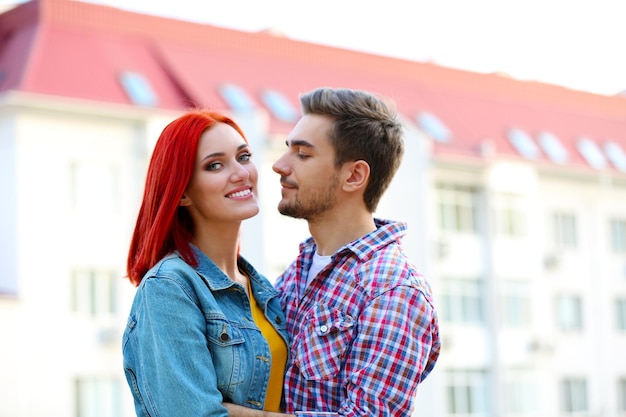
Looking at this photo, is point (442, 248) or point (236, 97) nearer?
point (236, 97)

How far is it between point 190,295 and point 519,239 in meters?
35.7

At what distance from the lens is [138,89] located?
32.7m

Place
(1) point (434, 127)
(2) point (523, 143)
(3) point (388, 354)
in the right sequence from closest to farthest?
(3) point (388, 354) → (1) point (434, 127) → (2) point (523, 143)

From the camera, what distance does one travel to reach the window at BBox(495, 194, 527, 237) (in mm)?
39188

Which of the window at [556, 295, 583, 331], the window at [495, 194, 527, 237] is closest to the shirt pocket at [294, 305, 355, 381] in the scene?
the window at [495, 194, 527, 237]

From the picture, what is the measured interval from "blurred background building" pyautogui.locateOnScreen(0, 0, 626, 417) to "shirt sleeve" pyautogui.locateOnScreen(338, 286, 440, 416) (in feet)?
81.7

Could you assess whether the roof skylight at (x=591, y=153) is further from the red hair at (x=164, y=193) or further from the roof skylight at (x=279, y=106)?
the red hair at (x=164, y=193)

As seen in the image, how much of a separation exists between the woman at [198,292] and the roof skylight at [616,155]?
133 feet

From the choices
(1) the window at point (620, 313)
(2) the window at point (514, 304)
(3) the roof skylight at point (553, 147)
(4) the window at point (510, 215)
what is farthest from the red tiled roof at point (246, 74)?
(1) the window at point (620, 313)

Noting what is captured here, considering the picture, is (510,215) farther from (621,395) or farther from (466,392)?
(621,395)

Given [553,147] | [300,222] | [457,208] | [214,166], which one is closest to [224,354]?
[214,166]

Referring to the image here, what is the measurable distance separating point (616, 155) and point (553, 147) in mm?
3155

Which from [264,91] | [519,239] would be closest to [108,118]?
[264,91]

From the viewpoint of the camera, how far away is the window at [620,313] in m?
42.4
